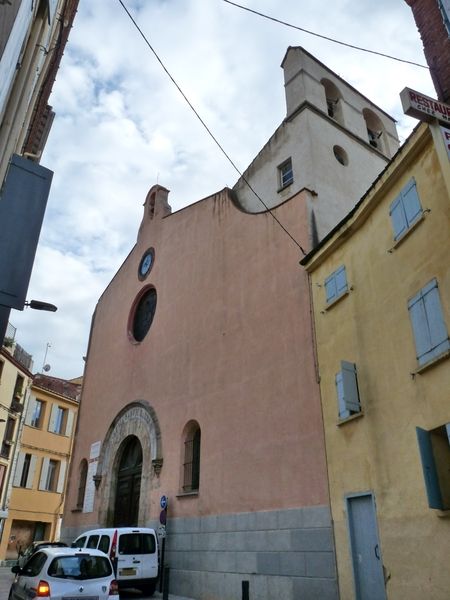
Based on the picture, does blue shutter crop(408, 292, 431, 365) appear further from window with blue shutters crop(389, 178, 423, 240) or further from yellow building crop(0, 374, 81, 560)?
yellow building crop(0, 374, 81, 560)

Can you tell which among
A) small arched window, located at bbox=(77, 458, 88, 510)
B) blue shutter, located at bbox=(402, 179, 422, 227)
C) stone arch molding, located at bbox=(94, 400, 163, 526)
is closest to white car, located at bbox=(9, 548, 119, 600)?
stone arch molding, located at bbox=(94, 400, 163, 526)

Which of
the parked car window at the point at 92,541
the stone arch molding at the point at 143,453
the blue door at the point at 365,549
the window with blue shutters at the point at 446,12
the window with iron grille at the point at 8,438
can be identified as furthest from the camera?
the window with iron grille at the point at 8,438

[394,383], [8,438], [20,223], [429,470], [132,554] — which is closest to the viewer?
[20,223]

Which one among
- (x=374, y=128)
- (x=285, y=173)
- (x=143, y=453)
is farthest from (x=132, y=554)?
(x=374, y=128)

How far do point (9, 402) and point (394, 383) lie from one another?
79.4 ft

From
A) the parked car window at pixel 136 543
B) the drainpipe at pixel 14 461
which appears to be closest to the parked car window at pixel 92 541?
the parked car window at pixel 136 543

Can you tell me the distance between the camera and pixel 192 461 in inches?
547

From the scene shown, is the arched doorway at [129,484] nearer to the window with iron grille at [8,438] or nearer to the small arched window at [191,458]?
the small arched window at [191,458]

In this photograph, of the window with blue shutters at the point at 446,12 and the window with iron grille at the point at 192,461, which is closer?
the window with blue shutters at the point at 446,12

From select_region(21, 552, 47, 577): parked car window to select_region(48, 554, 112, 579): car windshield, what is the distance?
0.39 metres

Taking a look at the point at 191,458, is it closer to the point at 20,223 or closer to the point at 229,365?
the point at 229,365

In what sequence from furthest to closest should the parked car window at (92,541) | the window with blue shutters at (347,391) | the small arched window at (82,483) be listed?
1. the small arched window at (82,483)
2. the parked car window at (92,541)
3. the window with blue shutters at (347,391)

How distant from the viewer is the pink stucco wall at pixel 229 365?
10617mm

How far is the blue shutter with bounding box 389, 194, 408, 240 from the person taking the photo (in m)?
8.48
